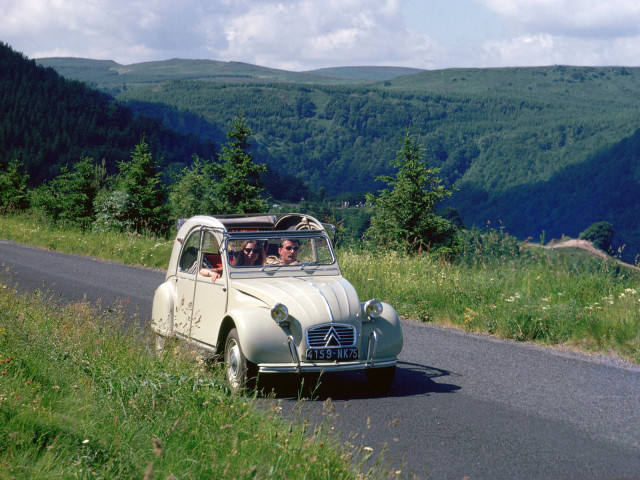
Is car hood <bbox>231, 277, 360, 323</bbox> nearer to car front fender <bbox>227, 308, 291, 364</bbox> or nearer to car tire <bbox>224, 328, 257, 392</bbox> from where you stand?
car front fender <bbox>227, 308, 291, 364</bbox>

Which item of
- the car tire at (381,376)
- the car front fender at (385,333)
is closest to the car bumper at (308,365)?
the car front fender at (385,333)

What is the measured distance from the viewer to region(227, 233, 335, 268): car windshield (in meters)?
8.34

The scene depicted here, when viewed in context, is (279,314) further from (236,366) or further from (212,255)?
(212,255)

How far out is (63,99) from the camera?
191m

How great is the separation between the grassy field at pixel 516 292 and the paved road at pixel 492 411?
61cm

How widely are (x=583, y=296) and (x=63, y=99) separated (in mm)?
196099

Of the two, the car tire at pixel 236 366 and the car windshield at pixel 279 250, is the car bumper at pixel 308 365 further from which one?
the car windshield at pixel 279 250

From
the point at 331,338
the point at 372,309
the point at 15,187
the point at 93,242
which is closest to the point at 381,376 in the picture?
the point at 372,309

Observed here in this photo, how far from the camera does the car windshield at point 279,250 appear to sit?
834 cm

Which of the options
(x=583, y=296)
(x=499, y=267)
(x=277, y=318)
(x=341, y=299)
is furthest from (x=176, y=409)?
(x=499, y=267)

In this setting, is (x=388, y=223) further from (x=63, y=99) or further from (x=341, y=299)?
(x=63, y=99)

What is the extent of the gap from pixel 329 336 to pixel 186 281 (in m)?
2.49

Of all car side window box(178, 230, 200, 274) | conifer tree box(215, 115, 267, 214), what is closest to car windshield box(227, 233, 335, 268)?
car side window box(178, 230, 200, 274)

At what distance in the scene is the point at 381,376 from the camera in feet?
25.1
